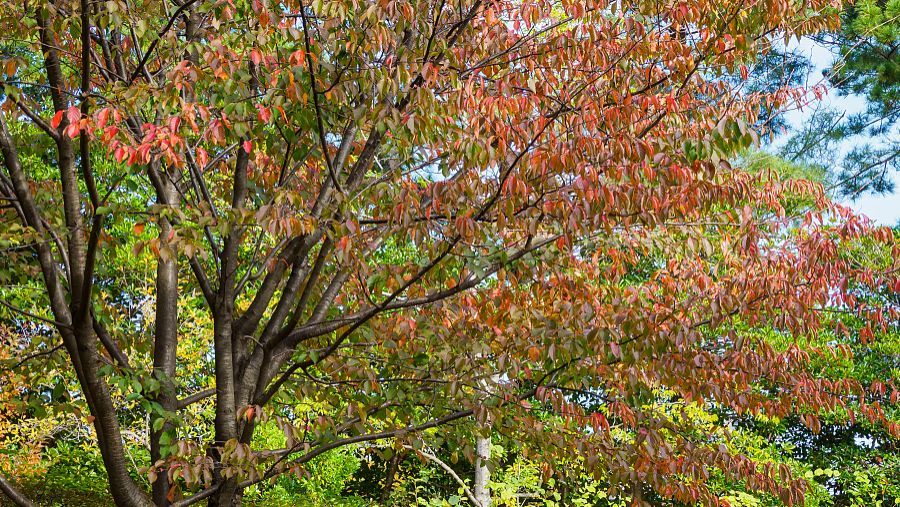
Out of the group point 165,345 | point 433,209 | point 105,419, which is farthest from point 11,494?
point 433,209

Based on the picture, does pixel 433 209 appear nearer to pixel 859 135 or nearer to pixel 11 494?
pixel 11 494

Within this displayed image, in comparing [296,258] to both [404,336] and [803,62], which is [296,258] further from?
[803,62]

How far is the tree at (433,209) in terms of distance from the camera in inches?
130

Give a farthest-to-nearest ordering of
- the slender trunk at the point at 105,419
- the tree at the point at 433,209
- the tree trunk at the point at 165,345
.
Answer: the tree trunk at the point at 165,345
the slender trunk at the point at 105,419
the tree at the point at 433,209

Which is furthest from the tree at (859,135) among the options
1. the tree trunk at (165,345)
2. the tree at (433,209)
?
the tree trunk at (165,345)

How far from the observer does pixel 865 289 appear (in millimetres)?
12469

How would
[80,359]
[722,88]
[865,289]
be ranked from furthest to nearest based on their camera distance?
[865,289] < [722,88] < [80,359]

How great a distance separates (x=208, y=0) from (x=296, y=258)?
132 centimetres

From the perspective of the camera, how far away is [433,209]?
3.57 metres

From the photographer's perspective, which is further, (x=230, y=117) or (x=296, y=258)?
(x=296, y=258)

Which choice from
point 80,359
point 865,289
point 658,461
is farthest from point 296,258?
point 865,289

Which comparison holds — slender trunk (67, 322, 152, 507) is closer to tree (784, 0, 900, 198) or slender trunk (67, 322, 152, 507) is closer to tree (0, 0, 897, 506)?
tree (0, 0, 897, 506)

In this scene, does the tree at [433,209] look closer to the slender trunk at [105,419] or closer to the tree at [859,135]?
the slender trunk at [105,419]

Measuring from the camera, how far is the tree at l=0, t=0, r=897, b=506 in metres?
3.31
